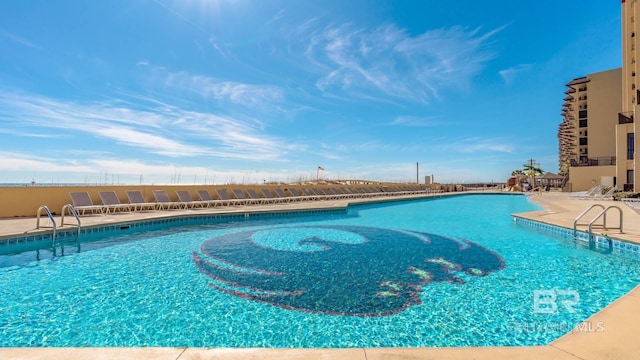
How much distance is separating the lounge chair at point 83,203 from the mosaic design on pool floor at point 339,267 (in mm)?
5151

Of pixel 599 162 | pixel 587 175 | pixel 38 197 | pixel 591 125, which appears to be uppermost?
pixel 591 125

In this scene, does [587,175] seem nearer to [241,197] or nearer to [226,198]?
[241,197]

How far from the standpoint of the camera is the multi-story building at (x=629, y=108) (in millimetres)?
16516

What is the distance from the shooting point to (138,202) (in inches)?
406

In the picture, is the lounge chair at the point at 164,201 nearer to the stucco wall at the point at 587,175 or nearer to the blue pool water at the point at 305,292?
the blue pool water at the point at 305,292

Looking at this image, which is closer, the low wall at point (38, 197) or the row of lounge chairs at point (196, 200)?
the low wall at point (38, 197)

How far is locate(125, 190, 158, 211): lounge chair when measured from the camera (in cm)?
1005

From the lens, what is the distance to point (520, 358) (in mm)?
1643

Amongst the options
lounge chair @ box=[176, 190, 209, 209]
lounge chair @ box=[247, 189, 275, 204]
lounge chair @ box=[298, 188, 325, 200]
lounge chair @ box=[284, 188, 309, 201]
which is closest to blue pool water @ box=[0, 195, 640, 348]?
lounge chair @ box=[176, 190, 209, 209]

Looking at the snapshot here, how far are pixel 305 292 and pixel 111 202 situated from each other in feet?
30.5

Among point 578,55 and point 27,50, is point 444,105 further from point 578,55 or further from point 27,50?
point 27,50

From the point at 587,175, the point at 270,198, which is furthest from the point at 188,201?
the point at 587,175

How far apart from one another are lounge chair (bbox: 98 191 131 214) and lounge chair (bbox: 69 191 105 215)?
200mm

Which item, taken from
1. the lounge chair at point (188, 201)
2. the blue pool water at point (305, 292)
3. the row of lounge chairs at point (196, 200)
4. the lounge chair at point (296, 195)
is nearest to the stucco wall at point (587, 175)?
the row of lounge chairs at point (196, 200)
